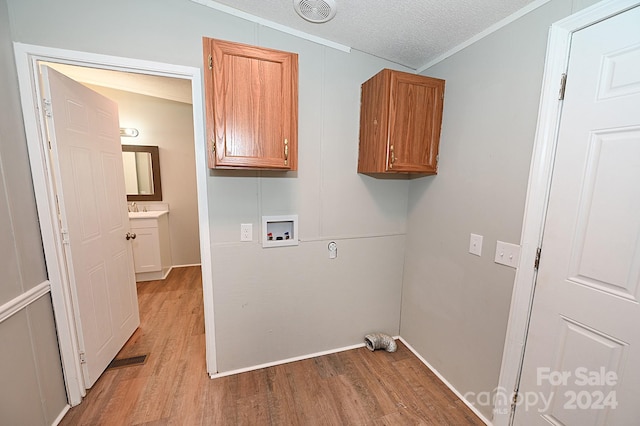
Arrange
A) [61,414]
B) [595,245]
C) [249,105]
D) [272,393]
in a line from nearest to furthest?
[595,245]
[249,105]
[61,414]
[272,393]

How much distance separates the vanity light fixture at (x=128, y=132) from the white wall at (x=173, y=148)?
59mm

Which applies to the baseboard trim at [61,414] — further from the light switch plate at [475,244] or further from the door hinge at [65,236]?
the light switch plate at [475,244]

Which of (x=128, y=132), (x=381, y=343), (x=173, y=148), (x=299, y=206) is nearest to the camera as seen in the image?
(x=299, y=206)

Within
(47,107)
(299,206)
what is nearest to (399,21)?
(299,206)

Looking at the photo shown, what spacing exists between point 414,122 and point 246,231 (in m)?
1.43

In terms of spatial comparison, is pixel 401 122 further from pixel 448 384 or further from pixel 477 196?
pixel 448 384

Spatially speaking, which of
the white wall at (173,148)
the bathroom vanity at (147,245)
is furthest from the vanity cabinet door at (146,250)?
the white wall at (173,148)

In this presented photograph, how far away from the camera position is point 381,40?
5.49 ft

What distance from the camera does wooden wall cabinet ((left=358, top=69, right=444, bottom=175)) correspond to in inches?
64.2

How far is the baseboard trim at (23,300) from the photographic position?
1142 millimetres

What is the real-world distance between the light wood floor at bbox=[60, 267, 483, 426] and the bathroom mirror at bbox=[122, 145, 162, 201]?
7.58 feet

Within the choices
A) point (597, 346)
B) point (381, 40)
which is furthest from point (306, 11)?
point (597, 346)

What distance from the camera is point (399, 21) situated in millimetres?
1465

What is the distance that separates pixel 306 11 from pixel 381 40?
1.86 ft
